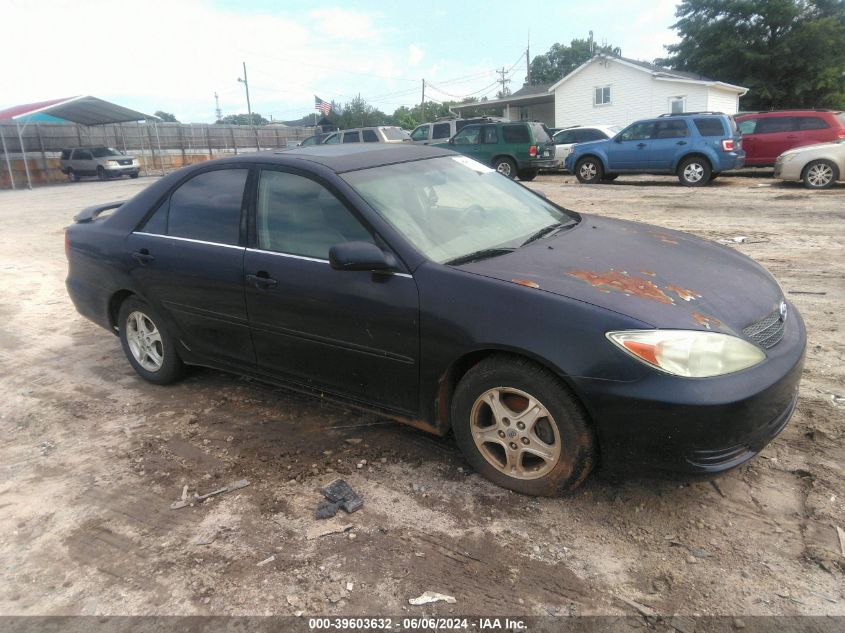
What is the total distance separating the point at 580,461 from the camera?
2742 millimetres

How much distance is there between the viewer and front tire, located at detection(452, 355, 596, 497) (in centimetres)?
271

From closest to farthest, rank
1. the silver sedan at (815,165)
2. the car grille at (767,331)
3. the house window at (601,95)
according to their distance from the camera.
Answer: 1. the car grille at (767,331)
2. the silver sedan at (815,165)
3. the house window at (601,95)

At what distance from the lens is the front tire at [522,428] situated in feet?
8.87

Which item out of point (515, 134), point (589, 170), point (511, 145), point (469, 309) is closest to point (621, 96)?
point (515, 134)

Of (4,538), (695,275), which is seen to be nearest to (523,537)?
(695,275)

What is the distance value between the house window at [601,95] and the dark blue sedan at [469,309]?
102 feet

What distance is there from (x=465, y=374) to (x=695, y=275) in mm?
1247

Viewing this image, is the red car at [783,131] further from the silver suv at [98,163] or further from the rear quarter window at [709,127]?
the silver suv at [98,163]

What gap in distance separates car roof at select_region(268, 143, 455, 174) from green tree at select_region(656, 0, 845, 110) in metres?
37.4

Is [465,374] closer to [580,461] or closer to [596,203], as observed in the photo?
[580,461]

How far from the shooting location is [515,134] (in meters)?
17.7

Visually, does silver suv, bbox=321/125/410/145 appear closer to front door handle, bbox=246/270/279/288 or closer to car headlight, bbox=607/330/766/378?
front door handle, bbox=246/270/279/288

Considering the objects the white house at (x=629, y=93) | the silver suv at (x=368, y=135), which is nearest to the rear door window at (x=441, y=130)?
the silver suv at (x=368, y=135)

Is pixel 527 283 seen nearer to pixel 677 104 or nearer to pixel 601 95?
pixel 677 104
